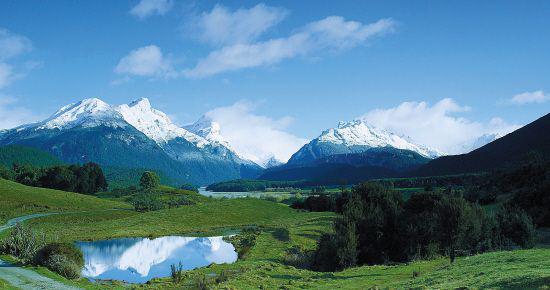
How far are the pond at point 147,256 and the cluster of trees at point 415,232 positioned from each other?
1894cm

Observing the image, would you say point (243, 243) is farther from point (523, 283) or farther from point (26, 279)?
point (523, 283)

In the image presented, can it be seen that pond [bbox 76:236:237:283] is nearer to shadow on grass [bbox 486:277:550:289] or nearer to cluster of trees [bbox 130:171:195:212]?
shadow on grass [bbox 486:277:550:289]

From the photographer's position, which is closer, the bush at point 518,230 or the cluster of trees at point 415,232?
the cluster of trees at point 415,232

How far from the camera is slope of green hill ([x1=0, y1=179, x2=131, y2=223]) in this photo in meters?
121

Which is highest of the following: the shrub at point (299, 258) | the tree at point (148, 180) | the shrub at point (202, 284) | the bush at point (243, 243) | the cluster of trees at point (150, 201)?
the tree at point (148, 180)

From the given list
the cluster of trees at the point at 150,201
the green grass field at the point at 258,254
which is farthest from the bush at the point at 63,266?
the cluster of trees at the point at 150,201

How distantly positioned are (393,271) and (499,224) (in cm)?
2794

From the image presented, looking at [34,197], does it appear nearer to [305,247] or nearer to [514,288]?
[305,247]

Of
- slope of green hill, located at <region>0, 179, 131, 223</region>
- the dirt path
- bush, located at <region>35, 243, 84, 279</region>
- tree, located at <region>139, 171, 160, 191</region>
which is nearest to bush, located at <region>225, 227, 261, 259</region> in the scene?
bush, located at <region>35, 243, 84, 279</region>

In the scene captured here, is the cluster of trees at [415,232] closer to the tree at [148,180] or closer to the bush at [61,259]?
the bush at [61,259]

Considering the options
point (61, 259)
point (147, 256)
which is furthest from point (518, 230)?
point (61, 259)

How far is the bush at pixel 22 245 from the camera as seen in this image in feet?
169

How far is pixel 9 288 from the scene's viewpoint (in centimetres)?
3634

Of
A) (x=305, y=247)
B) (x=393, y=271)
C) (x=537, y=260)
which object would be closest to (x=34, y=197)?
(x=305, y=247)
